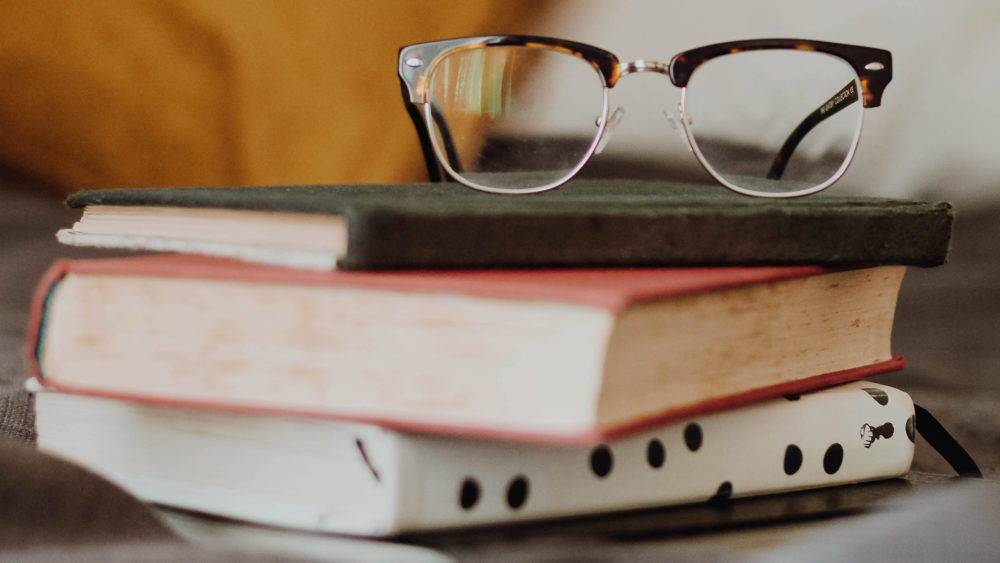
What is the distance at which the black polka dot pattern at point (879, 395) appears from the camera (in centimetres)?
48

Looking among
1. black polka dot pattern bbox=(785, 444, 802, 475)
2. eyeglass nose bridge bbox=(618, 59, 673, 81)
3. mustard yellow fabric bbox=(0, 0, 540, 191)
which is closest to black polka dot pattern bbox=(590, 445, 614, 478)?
black polka dot pattern bbox=(785, 444, 802, 475)

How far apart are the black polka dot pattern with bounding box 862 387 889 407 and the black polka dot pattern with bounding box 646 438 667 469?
15 cm

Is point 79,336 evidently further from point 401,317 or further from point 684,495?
point 684,495

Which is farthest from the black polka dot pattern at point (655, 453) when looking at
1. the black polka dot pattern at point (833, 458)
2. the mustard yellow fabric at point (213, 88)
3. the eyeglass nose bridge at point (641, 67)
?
the mustard yellow fabric at point (213, 88)

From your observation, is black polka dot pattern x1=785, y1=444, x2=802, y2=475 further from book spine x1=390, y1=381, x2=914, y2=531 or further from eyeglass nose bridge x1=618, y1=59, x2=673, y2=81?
eyeglass nose bridge x1=618, y1=59, x2=673, y2=81

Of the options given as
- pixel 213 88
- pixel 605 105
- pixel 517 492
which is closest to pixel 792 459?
pixel 517 492

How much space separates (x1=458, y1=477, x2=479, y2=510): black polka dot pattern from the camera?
0.35 m

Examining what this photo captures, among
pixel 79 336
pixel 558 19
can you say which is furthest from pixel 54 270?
pixel 558 19

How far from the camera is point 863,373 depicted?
50cm

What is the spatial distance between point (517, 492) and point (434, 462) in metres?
0.04

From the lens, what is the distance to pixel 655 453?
15.6 inches

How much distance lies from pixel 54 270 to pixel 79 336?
3 centimetres

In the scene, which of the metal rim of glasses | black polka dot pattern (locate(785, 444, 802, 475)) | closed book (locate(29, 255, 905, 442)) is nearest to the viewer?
closed book (locate(29, 255, 905, 442))

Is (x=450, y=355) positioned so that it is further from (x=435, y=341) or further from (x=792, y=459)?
(x=792, y=459)
